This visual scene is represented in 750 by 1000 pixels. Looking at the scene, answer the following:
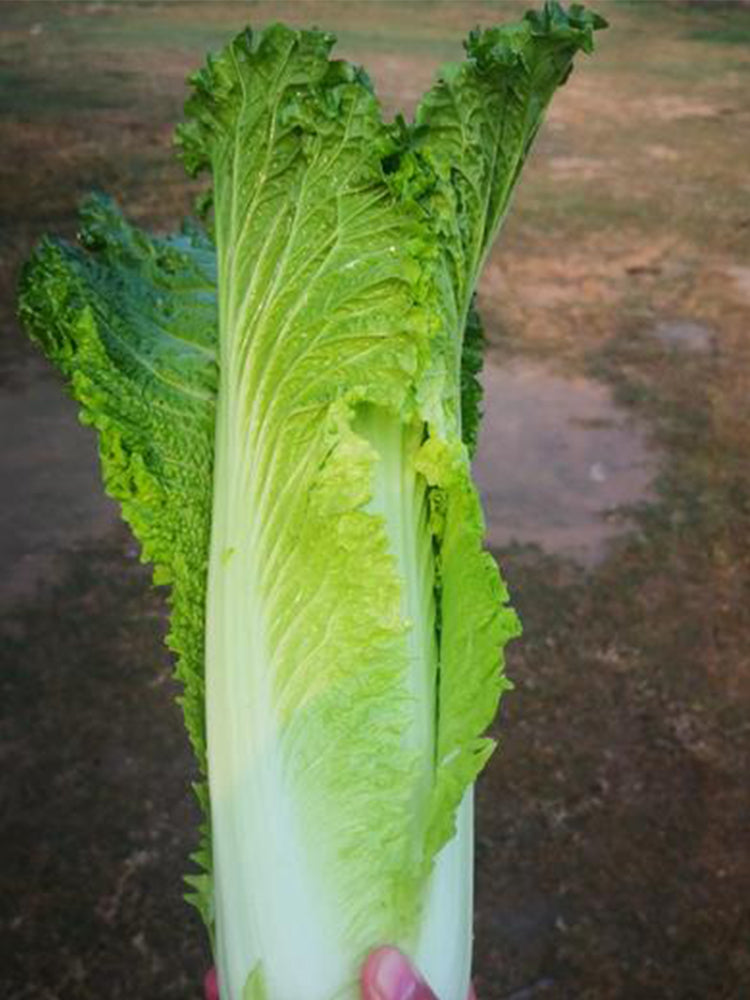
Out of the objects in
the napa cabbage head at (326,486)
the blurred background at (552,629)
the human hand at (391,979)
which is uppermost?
the napa cabbage head at (326,486)

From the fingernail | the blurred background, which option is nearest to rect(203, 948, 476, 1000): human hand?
the fingernail

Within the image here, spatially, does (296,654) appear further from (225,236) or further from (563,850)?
(563,850)

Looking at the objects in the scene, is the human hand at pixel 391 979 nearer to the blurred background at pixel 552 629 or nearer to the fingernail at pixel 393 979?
the fingernail at pixel 393 979

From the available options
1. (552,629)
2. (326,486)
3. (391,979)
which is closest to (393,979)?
(391,979)

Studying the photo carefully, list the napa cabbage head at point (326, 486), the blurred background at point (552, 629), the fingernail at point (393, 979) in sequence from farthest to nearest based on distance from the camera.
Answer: the blurred background at point (552, 629)
the napa cabbage head at point (326, 486)
the fingernail at point (393, 979)

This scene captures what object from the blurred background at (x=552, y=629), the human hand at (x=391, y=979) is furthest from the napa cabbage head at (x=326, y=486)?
the blurred background at (x=552, y=629)

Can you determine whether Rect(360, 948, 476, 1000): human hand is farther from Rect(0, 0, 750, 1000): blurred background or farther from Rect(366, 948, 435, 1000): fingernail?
Answer: Rect(0, 0, 750, 1000): blurred background

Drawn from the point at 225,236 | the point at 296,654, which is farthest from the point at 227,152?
the point at 296,654
